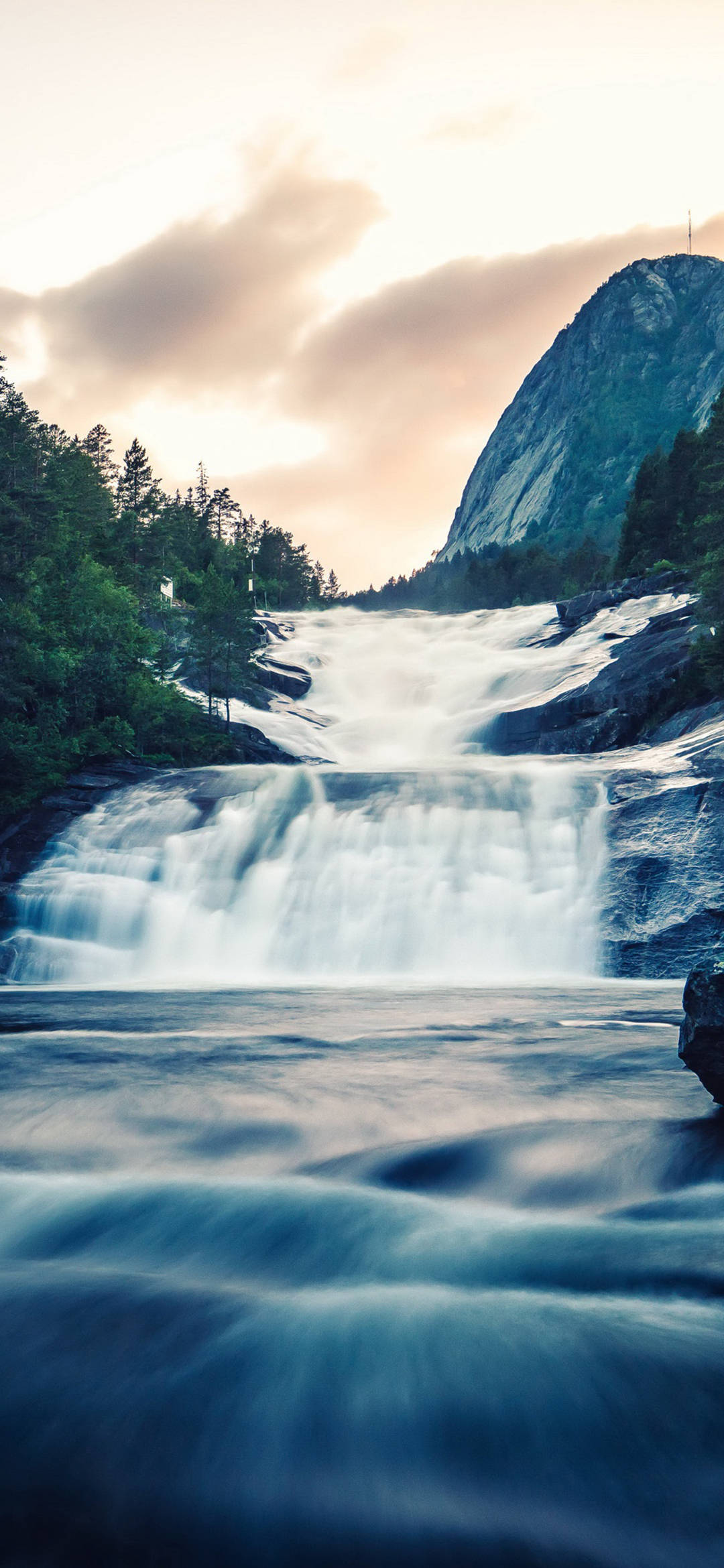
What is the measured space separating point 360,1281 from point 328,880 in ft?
45.1

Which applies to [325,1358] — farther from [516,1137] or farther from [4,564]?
[4,564]

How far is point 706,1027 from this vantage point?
554cm

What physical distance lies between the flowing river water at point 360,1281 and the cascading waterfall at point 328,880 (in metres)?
2.17

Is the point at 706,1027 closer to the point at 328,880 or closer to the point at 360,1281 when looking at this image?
the point at 360,1281

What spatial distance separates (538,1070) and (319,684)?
39.5 m

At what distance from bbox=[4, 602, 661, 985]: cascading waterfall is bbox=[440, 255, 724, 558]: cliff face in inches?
4788

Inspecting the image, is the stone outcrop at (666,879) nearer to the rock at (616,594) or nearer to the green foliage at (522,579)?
the rock at (616,594)

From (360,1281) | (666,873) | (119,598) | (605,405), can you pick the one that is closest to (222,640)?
(119,598)

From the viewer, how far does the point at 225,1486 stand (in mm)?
2732

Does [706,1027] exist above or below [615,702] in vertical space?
below

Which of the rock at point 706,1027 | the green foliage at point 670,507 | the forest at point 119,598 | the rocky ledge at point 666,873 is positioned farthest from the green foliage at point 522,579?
the rock at point 706,1027

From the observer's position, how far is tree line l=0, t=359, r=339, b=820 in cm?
2370

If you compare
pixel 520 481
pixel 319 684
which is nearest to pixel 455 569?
pixel 520 481

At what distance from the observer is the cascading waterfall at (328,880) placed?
52.0 feet
